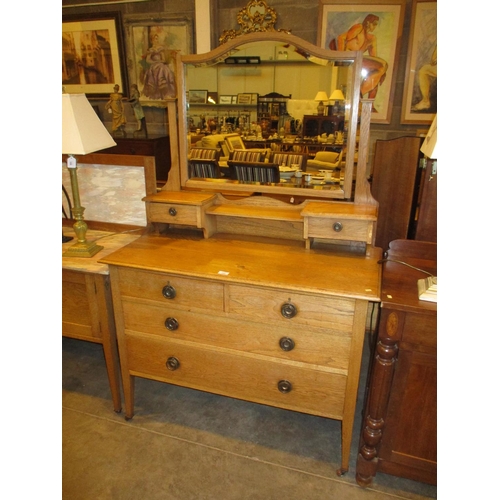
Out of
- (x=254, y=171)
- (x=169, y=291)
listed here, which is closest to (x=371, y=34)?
(x=254, y=171)

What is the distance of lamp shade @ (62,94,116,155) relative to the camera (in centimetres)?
155

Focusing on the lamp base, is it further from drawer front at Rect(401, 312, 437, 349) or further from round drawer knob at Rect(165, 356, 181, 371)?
drawer front at Rect(401, 312, 437, 349)

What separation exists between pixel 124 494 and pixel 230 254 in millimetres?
1009

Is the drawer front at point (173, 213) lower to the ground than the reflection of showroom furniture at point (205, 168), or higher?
lower

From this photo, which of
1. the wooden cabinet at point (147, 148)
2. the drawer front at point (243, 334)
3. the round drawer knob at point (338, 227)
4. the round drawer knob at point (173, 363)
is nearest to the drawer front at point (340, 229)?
the round drawer knob at point (338, 227)

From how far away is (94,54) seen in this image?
12.5 feet

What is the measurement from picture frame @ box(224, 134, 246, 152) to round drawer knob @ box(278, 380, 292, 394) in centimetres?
105

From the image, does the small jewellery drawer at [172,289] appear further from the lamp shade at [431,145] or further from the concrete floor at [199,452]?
the lamp shade at [431,145]

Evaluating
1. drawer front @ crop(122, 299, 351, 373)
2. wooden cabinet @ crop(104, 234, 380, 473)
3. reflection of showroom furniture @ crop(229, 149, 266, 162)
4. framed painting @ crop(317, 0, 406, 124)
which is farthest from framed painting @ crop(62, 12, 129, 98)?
drawer front @ crop(122, 299, 351, 373)

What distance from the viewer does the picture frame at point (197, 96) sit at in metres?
1.73

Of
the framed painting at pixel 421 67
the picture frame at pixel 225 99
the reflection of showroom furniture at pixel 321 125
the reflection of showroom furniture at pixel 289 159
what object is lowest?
the reflection of showroom furniture at pixel 289 159

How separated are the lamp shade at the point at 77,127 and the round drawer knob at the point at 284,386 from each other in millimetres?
1212

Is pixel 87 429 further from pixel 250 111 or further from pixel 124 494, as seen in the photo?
pixel 250 111

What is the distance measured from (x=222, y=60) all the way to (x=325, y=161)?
63 cm
